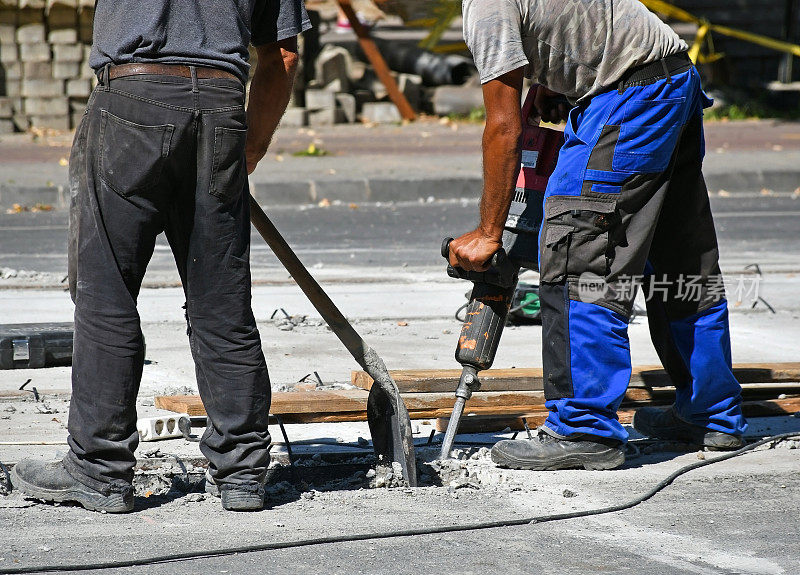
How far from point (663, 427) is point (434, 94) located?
45.8 feet

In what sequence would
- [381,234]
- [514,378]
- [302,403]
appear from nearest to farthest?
[302,403]
[514,378]
[381,234]

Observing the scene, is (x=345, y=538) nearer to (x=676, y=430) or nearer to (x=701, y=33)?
(x=676, y=430)

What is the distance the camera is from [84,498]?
330 centimetres

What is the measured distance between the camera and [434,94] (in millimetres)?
17766

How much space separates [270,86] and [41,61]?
1315cm

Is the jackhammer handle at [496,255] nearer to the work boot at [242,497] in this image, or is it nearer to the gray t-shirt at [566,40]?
the gray t-shirt at [566,40]

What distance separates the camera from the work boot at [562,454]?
3.85 meters

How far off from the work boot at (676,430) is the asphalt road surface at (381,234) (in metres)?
3.78

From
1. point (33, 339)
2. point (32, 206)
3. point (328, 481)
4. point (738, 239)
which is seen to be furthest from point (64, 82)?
point (328, 481)

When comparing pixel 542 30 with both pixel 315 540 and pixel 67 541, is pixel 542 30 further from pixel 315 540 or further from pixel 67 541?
pixel 67 541

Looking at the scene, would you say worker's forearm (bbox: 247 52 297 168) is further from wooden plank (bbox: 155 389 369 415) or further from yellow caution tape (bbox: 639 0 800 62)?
yellow caution tape (bbox: 639 0 800 62)

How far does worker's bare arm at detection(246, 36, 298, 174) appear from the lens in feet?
11.5

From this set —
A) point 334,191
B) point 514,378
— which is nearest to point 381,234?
point 334,191

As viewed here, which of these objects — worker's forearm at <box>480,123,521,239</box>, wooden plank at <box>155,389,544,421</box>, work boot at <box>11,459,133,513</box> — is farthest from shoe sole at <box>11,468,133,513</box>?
worker's forearm at <box>480,123,521,239</box>
